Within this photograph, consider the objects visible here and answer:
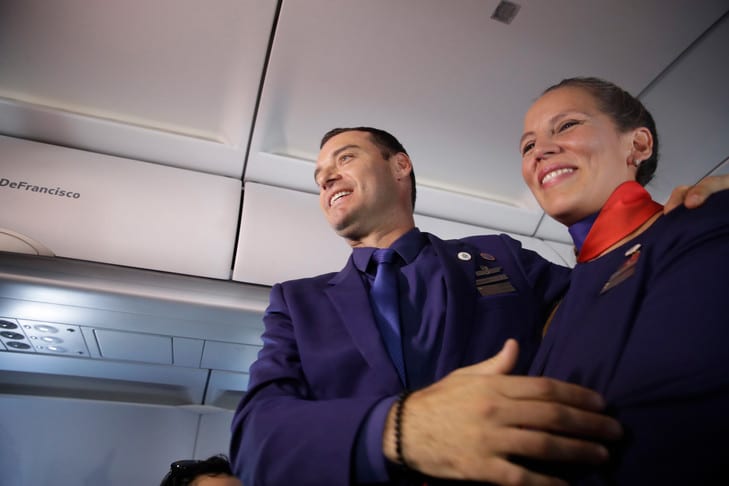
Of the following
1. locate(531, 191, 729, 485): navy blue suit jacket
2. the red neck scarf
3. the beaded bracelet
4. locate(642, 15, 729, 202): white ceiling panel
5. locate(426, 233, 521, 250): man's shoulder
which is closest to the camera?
locate(531, 191, 729, 485): navy blue suit jacket

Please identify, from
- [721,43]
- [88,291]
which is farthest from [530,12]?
[88,291]

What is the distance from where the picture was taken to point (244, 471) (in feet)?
3.00

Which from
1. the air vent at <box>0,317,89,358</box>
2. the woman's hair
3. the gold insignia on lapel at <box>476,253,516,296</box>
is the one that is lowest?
the gold insignia on lapel at <box>476,253,516,296</box>

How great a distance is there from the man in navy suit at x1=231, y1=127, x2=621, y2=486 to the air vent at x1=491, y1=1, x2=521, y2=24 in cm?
62

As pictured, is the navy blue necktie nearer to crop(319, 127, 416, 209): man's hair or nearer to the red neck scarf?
the red neck scarf

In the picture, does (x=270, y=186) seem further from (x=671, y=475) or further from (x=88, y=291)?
(x=671, y=475)

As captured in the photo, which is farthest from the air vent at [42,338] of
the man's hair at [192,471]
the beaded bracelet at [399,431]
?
the beaded bracelet at [399,431]

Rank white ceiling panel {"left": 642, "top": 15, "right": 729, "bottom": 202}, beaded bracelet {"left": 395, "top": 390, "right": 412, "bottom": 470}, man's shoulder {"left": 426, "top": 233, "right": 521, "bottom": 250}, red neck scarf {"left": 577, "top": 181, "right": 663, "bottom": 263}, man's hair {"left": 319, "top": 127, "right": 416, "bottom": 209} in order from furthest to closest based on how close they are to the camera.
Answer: man's hair {"left": 319, "top": 127, "right": 416, "bottom": 209} → white ceiling panel {"left": 642, "top": 15, "right": 729, "bottom": 202} → man's shoulder {"left": 426, "top": 233, "right": 521, "bottom": 250} → red neck scarf {"left": 577, "top": 181, "right": 663, "bottom": 263} → beaded bracelet {"left": 395, "top": 390, "right": 412, "bottom": 470}

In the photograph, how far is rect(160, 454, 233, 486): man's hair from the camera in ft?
9.42

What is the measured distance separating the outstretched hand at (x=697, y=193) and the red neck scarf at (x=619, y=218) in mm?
65

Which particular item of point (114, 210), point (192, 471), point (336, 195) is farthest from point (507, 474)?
point (192, 471)

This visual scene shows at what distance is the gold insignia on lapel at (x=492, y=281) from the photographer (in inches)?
49.6

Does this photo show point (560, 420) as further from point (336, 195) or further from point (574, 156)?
point (336, 195)

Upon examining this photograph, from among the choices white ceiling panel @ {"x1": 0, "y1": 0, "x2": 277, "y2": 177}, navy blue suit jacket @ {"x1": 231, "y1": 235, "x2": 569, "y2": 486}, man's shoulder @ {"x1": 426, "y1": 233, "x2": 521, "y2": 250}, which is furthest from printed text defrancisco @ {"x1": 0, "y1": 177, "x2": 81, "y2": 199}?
man's shoulder @ {"x1": 426, "y1": 233, "x2": 521, "y2": 250}
